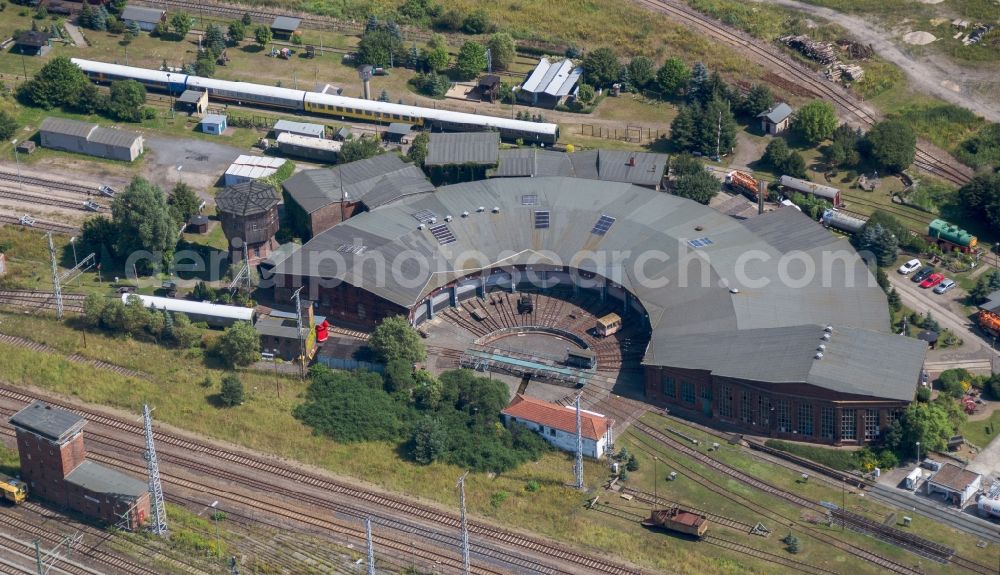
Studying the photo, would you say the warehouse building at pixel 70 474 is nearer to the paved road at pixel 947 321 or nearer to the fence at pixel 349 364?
the fence at pixel 349 364

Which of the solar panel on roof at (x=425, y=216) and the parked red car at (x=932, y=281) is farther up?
the solar panel on roof at (x=425, y=216)

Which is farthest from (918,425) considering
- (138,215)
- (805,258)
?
(138,215)

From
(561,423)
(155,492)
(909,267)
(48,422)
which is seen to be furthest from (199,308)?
(909,267)

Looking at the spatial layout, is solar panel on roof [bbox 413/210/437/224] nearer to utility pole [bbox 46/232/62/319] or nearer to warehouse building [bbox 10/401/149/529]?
utility pole [bbox 46/232/62/319]

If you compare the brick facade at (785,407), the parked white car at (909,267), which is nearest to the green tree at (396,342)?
the brick facade at (785,407)

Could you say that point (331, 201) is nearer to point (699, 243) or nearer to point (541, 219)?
point (541, 219)

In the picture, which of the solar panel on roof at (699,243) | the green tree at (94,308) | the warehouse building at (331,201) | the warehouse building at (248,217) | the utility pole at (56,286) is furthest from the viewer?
the warehouse building at (331,201)
